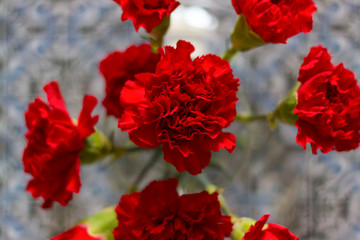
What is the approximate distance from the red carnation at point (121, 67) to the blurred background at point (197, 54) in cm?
25

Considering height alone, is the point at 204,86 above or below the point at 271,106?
above

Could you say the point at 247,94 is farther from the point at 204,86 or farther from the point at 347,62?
the point at 204,86

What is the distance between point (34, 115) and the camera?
0.33 m

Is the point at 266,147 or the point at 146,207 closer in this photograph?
the point at 146,207

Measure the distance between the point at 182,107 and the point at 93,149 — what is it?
0.43ft

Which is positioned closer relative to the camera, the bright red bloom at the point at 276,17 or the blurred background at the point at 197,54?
the bright red bloom at the point at 276,17

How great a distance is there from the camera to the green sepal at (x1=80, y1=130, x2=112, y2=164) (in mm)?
345

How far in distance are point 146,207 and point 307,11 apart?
0.21 meters

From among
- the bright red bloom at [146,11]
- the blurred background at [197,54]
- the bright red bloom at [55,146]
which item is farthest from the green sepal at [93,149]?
the blurred background at [197,54]

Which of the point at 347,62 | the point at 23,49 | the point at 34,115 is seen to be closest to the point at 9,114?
the point at 23,49

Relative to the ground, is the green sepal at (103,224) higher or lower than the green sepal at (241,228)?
lower

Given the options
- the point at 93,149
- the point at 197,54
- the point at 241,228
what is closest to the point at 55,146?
the point at 93,149

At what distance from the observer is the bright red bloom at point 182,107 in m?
0.25

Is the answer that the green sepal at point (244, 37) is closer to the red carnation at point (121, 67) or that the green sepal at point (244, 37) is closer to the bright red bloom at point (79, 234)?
the red carnation at point (121, 67)
